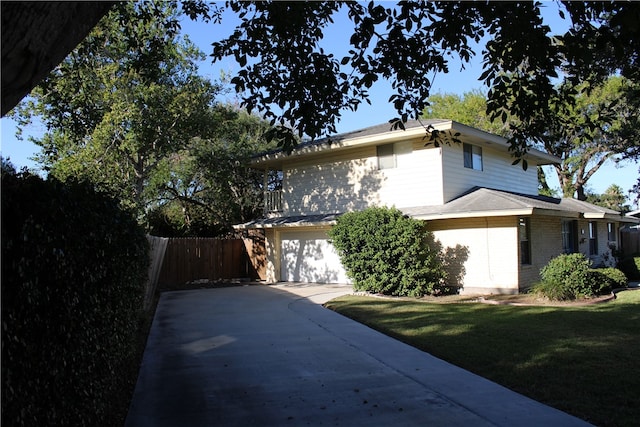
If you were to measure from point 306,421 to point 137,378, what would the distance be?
9.26ft

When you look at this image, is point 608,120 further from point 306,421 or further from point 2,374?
point 2,374

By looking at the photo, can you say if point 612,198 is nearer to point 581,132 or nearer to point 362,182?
point 581,132

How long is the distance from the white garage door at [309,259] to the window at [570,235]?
370 inches

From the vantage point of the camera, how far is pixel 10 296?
230 centimetres

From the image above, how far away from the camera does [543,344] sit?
25.7 ft

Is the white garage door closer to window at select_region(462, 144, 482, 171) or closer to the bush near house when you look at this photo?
window at select_region(462, 144, 482, 171)

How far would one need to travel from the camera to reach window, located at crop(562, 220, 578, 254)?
19.9 metres

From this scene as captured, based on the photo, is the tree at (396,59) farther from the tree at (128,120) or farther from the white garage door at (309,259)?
the white garage door at (309,259)

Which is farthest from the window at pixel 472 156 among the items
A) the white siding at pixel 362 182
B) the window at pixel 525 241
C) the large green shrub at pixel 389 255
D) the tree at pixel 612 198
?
the tree at pixel 612 198

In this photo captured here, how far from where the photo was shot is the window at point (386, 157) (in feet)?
59.8

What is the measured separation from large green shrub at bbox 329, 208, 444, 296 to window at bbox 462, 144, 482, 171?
153 inches

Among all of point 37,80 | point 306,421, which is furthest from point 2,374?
point 306,421

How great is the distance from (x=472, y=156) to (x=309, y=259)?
799cm

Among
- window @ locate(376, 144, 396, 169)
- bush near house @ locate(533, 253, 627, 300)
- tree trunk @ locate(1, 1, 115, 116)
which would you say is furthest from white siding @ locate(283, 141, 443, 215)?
tree trunk @ locate(1, 1, 115, 116)
